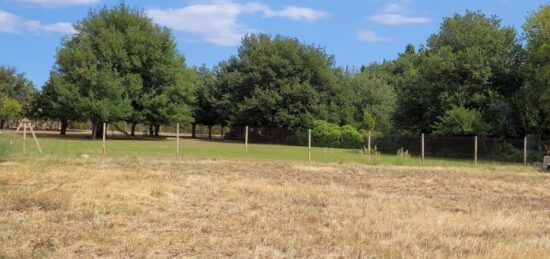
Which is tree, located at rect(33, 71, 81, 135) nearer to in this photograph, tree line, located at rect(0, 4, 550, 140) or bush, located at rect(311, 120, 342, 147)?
tree line, located at rect(0, 4, 550, 140)

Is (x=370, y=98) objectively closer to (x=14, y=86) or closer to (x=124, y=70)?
(x=124, y=70)

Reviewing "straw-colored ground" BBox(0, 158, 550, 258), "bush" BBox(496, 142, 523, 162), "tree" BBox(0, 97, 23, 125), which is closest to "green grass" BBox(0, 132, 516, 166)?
"bush" BBox(496, 142, 523, 162)

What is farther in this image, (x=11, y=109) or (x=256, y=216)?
(x=11, y=109)

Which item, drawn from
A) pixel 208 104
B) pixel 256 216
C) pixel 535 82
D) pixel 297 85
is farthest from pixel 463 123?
pixel 208 104

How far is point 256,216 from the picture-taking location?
34.8 ft

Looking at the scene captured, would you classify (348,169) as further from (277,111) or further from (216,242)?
(277,111)

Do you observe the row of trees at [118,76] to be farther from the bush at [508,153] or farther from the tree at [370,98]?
the bush at [508,153]

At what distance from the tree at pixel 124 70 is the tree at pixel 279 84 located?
19.7 feet

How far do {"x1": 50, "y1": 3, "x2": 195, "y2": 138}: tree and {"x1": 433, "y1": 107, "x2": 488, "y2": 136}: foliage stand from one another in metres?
28.8

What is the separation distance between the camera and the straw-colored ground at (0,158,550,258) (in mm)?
7891

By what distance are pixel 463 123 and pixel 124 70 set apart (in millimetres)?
33354

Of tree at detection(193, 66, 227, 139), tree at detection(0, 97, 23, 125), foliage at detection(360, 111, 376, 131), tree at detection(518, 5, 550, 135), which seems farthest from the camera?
tree at detection(0, 97, 23, 125)

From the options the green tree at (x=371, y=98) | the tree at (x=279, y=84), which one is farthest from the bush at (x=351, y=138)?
the green tree at (x=371, y=98)

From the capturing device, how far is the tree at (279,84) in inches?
2463
